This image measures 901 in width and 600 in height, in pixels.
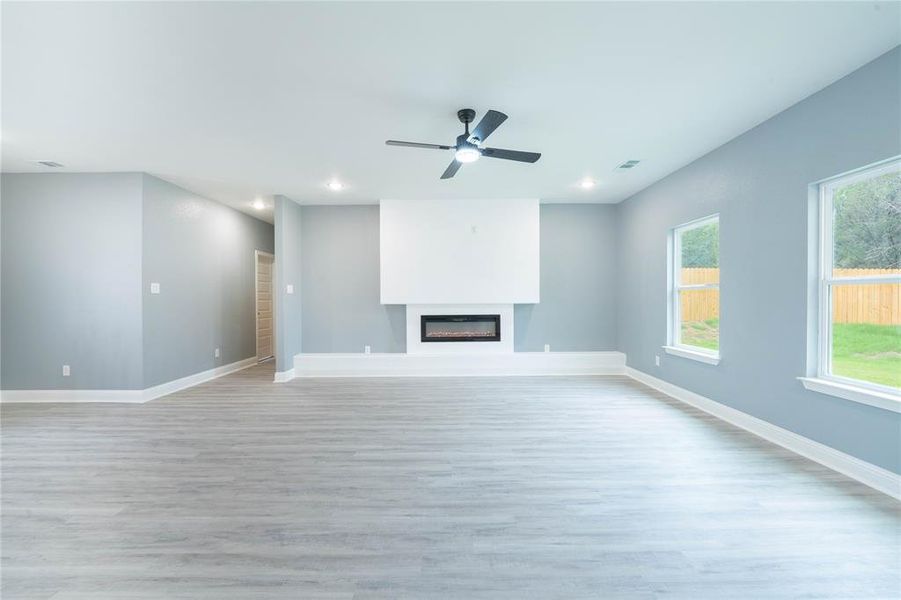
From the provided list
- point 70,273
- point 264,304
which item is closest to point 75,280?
point 70,273

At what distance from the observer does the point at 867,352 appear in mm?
2363

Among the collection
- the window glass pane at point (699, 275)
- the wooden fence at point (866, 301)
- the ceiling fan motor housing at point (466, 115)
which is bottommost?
the wooden fence at point (866, 301)

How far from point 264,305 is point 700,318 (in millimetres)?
6794

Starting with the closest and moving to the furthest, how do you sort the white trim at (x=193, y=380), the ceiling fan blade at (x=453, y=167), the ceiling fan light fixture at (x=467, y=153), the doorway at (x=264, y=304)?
the ceiling fan light fixture at (x=467, y=153) < the ceiling fan blade at (x=453, y=167) < the white trim at (x=193, y=380) < the doorway at (x=264, y=304)

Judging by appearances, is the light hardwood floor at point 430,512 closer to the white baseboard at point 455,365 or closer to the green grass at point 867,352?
the green grass at point 867,352

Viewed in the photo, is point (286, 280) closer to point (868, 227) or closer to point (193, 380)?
point (193, 380)

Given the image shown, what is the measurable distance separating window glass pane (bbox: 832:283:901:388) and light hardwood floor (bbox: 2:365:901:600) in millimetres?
700

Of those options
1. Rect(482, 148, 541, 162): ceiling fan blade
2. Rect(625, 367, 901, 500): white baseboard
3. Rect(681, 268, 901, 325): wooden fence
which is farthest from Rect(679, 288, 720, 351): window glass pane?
Rect(482, 148, 541, 162): ceiling fan blade

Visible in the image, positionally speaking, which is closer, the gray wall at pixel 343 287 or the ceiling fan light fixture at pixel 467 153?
the ceiling fan light fixture at pixel 467 153

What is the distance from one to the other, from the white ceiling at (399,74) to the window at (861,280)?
771 mm

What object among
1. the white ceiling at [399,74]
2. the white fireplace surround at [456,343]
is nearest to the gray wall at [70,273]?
the white ceiling at [399,74]

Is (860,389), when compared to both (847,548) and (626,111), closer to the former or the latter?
(847,548)

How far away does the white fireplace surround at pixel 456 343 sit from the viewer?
5.54 m

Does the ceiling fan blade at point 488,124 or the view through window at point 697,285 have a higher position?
the ceiling fan blade at point 488,124
